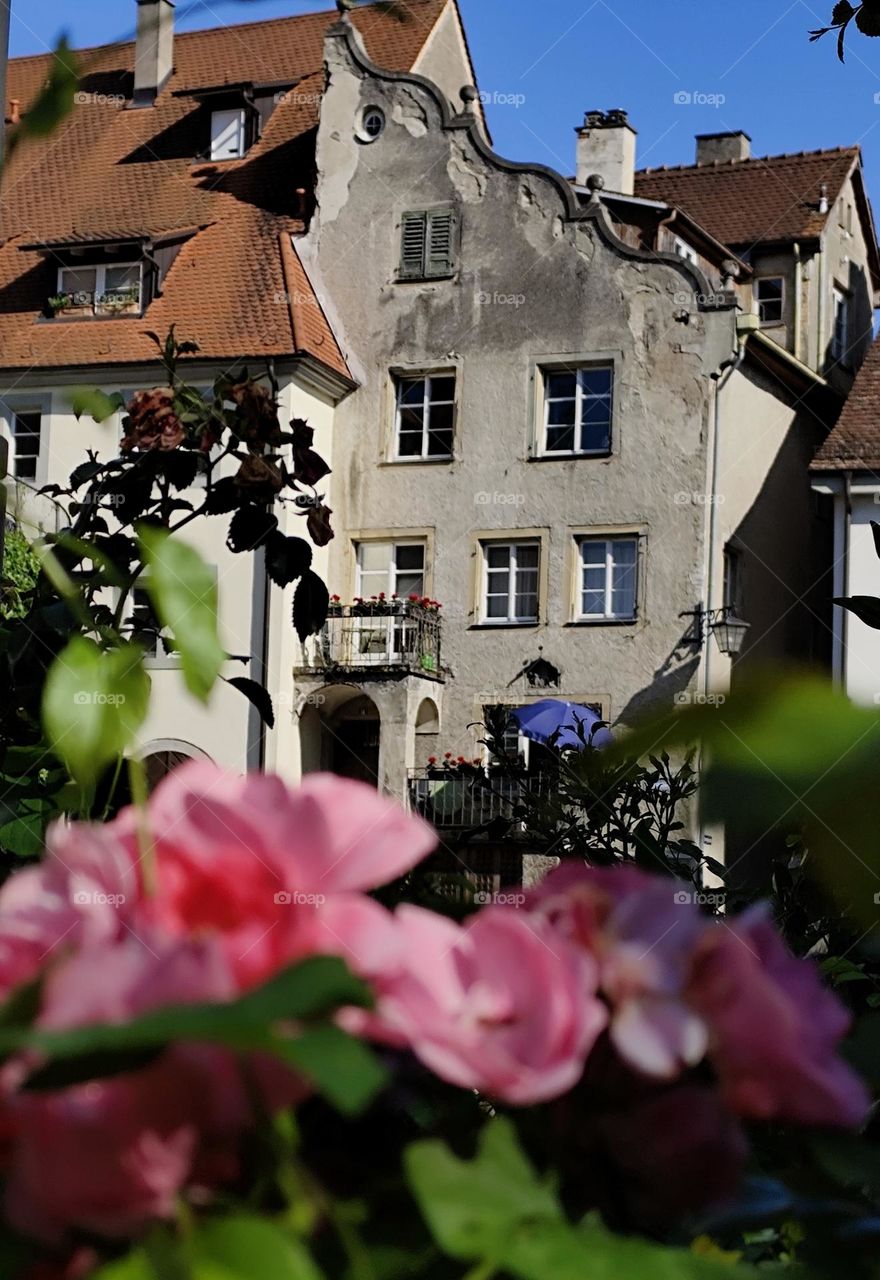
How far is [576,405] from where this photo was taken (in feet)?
70.3

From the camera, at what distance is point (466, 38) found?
85.8 feet

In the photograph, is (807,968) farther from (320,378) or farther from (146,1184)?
(320,378)

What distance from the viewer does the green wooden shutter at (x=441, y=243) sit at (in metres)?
21.9

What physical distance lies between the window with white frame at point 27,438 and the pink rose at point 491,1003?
2229 cm

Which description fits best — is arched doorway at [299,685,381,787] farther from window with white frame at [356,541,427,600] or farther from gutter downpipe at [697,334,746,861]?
gutter downpipe at [697,334,746,861]

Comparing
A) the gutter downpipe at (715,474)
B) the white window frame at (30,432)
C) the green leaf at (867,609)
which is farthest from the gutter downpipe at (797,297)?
the green leaf at (867,609)

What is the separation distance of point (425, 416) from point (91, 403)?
2070 centimetres

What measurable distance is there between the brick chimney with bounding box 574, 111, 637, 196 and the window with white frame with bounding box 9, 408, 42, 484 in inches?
310

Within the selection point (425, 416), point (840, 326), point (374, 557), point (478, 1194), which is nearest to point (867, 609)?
point (478, 1194)

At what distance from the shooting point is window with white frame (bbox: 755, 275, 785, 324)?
2464 centimetres

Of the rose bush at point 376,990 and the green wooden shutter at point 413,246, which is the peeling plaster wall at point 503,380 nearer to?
the green wooden shutter at point 413,246

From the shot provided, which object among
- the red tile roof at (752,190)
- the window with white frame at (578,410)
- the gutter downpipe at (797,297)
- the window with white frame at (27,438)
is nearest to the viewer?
the window with white frame at (578,410)

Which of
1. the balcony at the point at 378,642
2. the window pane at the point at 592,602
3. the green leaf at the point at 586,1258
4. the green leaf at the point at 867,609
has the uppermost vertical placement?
the window pane at the point at 592,602

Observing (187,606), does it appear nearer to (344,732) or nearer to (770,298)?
(344,732)
